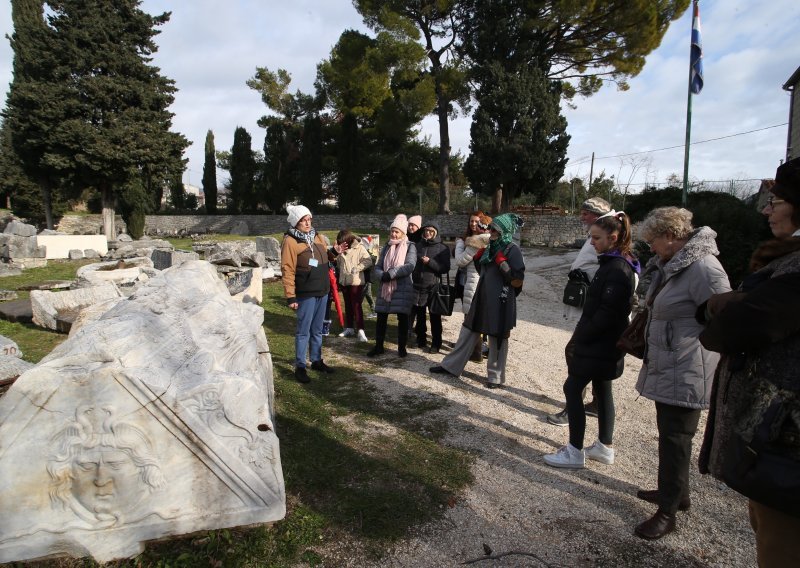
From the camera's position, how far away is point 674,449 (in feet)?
7.30

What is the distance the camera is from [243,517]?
2.01 metres

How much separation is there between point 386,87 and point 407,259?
64.5ft

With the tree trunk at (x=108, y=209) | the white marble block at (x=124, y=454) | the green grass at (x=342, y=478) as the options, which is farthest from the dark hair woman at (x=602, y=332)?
the tree trunk at (x=108, y=209)

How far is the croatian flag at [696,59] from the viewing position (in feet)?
31.6

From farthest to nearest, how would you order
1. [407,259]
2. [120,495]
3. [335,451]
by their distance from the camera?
[407,259], [335,451], [120,495]

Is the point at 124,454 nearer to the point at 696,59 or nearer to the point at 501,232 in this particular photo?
the point at 501,232

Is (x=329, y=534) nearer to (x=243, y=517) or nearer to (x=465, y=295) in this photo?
(x=243, y=517)

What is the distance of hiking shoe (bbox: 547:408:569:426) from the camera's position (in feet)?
11.8

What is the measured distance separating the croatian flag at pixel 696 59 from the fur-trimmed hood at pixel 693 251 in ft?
31.6

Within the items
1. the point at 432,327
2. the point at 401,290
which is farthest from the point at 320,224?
the point at 401,290

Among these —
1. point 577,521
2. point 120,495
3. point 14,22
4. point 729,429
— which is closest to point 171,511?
point 120,495

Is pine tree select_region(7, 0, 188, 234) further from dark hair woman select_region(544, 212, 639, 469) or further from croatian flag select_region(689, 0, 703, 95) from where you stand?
dark hair woman select_region(544, 212, 639, 469)

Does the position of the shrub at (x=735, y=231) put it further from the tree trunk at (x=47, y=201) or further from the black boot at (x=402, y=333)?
the tree trunk at (x=47, y=201)

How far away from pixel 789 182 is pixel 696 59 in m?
10.6
